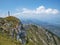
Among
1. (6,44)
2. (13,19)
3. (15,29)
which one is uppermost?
(13,19)

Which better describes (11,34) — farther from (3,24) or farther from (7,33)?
(3,24)

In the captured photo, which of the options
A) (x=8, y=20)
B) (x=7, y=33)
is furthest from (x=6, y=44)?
(x=8, y=20)

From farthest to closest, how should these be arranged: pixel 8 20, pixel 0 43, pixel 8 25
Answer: pixel 8 20 < pixel 8 25 < pixel 0 43

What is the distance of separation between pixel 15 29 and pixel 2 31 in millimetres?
18631

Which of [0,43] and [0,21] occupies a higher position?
[0,21]

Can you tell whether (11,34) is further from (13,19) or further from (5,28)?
(13,19)

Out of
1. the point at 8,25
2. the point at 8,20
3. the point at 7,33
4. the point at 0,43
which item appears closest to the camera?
the point at 0,43

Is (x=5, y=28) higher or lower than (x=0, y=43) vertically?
higher

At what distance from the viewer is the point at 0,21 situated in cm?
18138

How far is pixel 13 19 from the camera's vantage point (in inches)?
7687

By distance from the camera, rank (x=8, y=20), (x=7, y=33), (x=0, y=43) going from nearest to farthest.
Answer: (x=0, y=43) → (x=7, y=33) → (x=8, y=20)

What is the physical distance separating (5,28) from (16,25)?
68.0ft

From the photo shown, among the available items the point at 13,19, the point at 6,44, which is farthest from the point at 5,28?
the point at 6,44

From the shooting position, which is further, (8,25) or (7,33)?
(8,25)
